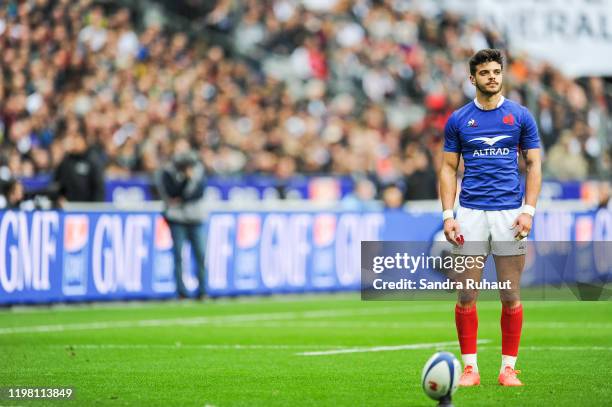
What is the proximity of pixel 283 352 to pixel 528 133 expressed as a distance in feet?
13.3

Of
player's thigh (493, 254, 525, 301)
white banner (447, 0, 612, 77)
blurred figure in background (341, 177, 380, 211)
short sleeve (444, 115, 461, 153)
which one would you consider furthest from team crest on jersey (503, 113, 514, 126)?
blurred figure in background (341, 177, 380, 211)

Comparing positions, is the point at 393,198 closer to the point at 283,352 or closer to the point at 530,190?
the point at 283,352

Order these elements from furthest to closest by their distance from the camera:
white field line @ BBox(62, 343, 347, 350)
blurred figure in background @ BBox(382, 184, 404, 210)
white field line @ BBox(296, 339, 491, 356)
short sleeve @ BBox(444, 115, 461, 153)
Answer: blurred figure in background @ BBox(382, 184, 404, 210) < white field line @ BBox(62, 343, 347, 350) < white field line @ BBox(296, 339, 491, 356) < short sleeve @ BBox(444, 115, 461, 153)

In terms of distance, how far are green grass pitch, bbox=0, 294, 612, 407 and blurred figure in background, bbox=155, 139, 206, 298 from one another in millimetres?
648

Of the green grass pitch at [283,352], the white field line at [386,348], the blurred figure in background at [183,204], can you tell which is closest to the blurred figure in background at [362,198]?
the blurred figure in background at [183,204]

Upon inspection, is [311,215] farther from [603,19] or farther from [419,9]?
[419,9]

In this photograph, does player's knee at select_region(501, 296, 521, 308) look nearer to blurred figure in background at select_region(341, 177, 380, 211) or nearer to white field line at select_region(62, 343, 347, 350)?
white field line at select_region(62, 343, 347, 350)

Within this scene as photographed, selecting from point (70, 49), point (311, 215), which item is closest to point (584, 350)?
point (311, 215)

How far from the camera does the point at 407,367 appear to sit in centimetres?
1146

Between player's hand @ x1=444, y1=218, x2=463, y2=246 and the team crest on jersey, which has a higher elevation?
the team crest on jersey

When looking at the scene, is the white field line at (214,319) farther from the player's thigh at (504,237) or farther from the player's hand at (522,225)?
the player's hand at (522,225)

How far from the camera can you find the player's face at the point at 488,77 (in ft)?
32.0

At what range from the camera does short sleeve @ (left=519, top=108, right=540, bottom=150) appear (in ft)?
32.7

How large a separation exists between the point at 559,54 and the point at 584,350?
8.28m
